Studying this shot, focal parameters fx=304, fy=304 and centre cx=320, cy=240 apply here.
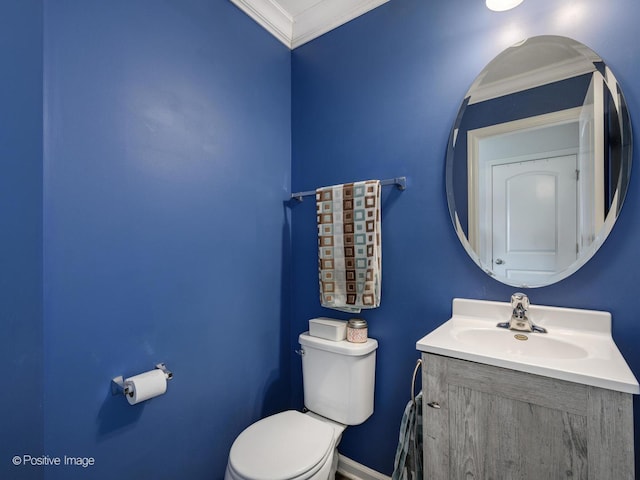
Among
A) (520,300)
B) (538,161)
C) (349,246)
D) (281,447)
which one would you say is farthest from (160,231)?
(538,161)

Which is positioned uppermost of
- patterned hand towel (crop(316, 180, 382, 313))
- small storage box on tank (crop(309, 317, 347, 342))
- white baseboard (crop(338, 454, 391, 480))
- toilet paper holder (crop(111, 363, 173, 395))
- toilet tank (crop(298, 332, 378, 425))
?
patterned hand towel (crop(316, 180, 382, 313))

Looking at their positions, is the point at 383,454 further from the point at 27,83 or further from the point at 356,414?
the point at 27,83

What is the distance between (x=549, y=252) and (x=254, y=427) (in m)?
1.40

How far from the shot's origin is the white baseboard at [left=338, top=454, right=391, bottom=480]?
5.04ft

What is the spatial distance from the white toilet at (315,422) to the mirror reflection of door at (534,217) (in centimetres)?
73

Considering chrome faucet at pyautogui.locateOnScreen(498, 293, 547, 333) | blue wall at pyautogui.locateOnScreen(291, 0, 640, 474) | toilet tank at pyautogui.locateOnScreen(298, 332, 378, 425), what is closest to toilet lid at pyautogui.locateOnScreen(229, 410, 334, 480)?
toilet tank at pyautogui.locateOnScreen(298, 332, 378, 425)

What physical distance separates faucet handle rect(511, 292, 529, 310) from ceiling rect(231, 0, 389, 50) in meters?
1.53

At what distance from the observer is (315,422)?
1355 millimetres

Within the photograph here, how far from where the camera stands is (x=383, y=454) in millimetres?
1515

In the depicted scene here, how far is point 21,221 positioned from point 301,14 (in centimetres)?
172

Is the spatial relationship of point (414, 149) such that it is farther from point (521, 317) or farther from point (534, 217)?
point (521, 317)

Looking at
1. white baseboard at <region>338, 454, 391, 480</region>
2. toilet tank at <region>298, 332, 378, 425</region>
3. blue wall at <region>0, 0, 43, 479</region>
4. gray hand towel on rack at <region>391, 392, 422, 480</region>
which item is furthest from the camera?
white baseboard at <region>338, 454, 391, 480</region>

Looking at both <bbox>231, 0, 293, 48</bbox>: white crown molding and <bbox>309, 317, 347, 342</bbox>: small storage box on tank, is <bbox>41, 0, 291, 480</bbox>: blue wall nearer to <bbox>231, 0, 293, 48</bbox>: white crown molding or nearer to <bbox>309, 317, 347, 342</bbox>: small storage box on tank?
<bbox>231, 0, 293, 48</bbox>: white crown molding

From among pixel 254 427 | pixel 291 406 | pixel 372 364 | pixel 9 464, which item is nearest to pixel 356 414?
pixel 372 364
